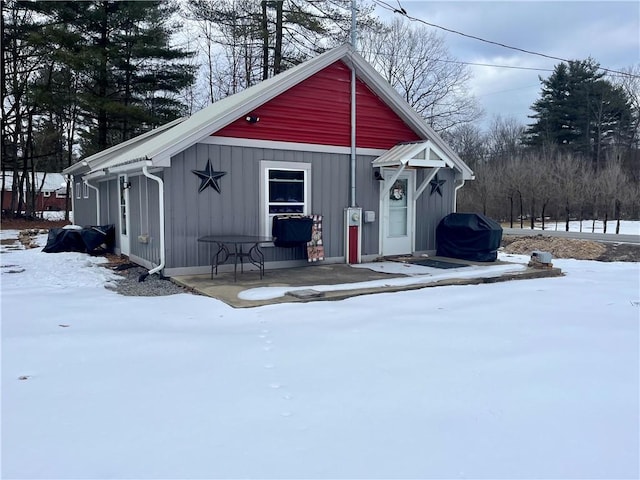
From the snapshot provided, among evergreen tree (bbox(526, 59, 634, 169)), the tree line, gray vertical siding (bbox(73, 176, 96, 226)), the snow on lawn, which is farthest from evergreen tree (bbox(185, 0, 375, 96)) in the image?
evergreen tree (bbox(526, 59, 634, 169))

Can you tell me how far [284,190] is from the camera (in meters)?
9.07

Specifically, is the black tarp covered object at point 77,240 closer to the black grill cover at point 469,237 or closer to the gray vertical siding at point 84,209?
the gray vertical siding at point 84,209

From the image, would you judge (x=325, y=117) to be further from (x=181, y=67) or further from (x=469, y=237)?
(x=181, y=67)

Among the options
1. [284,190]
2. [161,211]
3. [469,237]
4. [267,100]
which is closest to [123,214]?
[161,211]

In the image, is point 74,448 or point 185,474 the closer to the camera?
point 185,474

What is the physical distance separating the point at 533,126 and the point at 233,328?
123 ft

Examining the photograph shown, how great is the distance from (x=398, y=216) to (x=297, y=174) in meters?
2.65

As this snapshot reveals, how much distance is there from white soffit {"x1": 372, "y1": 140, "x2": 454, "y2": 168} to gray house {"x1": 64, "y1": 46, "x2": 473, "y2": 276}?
0.03 m

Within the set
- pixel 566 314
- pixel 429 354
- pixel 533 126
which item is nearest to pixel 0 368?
pixel 429 354

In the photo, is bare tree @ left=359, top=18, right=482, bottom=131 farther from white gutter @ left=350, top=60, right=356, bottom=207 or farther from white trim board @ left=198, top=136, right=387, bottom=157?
white trim board @ left=198, top=136, right=387, bottom=157

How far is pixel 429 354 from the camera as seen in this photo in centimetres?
427

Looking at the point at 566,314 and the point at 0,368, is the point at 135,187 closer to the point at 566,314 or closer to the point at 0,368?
the point at 0,368

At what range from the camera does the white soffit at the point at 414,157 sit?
945 centimetres

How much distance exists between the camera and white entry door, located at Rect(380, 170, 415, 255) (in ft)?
34.1
